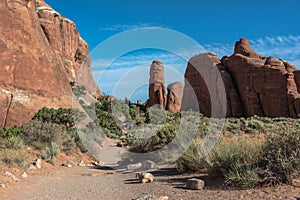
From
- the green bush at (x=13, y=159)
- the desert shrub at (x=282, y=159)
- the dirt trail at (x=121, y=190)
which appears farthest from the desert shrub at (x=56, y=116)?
the desert shrub at (x=282, y=159)

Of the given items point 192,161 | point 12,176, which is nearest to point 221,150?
point 192,161


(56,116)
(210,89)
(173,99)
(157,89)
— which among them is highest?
(157,89)

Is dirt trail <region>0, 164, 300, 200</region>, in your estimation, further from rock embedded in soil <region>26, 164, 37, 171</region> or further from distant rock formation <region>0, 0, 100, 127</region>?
distant rock formation <region>0, 0, 100, 127</region>

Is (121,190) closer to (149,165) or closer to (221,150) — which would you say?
(221,150)

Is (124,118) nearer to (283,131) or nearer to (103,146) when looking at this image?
(103,146)

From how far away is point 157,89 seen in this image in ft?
211

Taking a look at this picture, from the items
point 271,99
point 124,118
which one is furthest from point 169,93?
point 124,118

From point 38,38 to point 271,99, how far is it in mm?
32386

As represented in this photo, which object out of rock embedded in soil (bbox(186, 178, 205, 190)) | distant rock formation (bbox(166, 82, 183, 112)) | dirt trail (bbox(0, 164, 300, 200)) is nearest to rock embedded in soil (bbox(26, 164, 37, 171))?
dirt trail (bbox(0, 164, 300, 200))

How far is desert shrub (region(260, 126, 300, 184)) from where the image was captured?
605 cm

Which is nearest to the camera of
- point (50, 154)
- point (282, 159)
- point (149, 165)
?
point (282, 159)

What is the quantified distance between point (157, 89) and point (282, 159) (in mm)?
58147

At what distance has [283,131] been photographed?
21.9ft

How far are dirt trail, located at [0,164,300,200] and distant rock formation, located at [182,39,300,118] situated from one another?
35.4 meters
